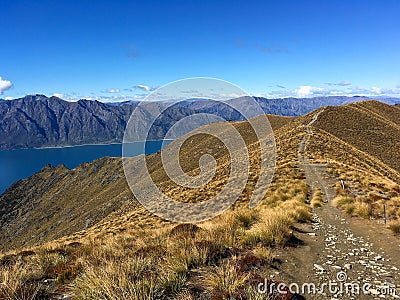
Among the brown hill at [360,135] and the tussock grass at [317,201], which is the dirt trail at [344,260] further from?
the brown hill at [360,135]

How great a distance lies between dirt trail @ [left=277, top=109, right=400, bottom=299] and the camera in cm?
675

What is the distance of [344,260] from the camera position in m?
8.53

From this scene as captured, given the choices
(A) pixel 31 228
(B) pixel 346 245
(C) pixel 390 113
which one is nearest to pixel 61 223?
(A) pixel 31 228

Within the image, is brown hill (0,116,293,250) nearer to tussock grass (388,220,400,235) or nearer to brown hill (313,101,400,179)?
brown hill (313,101,400,179)

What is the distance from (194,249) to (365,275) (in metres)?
4.79

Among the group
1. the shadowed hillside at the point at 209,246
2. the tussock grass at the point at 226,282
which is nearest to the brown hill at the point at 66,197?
the shadowed hillside at the point at 209,246

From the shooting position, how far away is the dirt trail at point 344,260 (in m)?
6.75

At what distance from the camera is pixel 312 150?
4069cm

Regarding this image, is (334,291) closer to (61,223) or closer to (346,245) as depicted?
(346,245)

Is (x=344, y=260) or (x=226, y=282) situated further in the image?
(x=344, y=260)

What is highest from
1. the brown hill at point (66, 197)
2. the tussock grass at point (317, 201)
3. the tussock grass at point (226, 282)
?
the tussock grass at point (226, 282)

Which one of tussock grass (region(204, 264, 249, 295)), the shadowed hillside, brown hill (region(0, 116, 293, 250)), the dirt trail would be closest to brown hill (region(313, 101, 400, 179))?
the shadowed hillside

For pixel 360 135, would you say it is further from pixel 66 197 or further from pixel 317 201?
pixel 66 197

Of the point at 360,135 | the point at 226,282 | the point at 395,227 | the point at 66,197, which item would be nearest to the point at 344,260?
the point at 395,227
